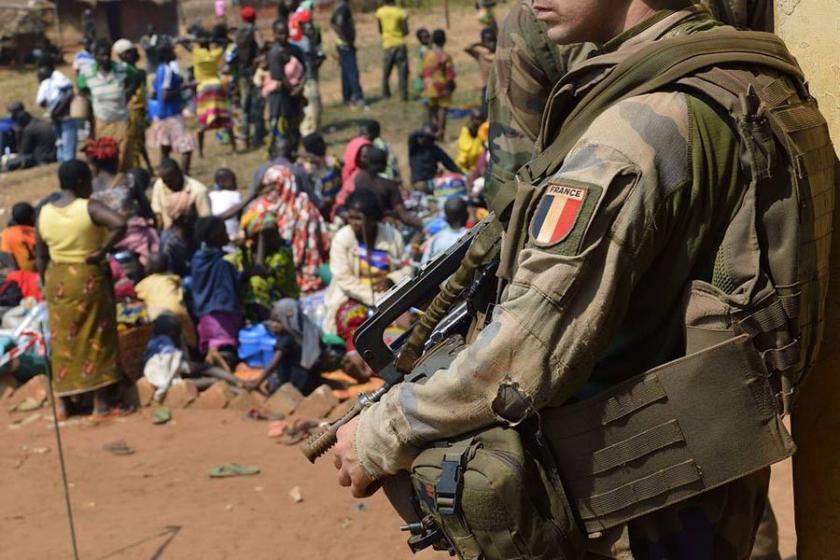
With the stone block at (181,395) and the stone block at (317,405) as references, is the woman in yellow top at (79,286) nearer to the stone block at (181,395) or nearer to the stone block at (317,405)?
the stone block at (181,395)

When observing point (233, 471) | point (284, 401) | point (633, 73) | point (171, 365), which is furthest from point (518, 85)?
point (171, 365)

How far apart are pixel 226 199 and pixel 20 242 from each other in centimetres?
208

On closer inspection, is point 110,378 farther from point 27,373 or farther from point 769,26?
point 769,26

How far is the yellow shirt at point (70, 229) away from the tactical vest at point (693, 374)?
17.2ft

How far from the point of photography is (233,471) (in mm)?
6301

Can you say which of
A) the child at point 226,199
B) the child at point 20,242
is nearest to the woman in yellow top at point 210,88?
the child at point 226,199

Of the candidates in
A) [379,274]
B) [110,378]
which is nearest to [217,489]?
[110,378]

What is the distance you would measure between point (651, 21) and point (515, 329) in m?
0.66

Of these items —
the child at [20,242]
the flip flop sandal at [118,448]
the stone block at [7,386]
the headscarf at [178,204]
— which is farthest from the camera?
the headscarf at [178,204]

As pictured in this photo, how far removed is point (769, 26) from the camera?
130 inches

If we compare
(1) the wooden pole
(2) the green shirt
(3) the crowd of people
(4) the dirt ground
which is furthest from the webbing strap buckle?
(1) the wooden pole

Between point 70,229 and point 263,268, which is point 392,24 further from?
point 70,229

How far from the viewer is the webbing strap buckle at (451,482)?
221 centimetres

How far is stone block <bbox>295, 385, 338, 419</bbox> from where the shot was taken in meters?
7.16
